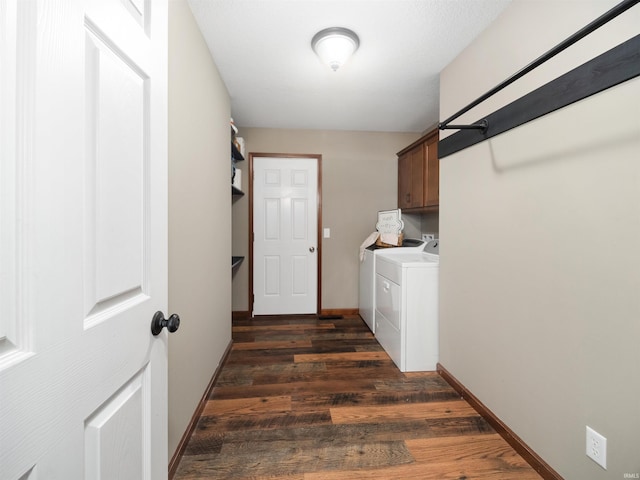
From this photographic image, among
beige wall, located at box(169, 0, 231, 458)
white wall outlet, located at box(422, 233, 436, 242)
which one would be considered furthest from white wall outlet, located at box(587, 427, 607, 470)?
white wall outlet, located at box(422, 233, 436, 242)

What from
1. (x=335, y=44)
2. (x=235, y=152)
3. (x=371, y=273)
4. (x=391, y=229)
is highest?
(x=335, y=44)

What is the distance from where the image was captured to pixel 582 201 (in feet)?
3.74

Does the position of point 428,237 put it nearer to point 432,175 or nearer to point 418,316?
point 432,175

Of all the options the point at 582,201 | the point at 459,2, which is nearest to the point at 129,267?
the point at 582,201

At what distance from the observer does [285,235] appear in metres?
3.60

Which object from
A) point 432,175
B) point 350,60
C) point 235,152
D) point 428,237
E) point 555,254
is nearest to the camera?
point 555,254

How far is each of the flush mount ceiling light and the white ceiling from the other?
1.3 inches

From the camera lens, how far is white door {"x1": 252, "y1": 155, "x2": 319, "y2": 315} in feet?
11.7

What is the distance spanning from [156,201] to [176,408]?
3.61 feet

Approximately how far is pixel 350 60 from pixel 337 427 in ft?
7.77

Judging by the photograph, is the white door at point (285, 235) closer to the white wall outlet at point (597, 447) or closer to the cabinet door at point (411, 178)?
the cabinet door at point (411, 178)

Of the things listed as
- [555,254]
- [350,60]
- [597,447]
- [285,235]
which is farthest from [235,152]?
[597,447]

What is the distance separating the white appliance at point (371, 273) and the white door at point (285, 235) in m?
0.61

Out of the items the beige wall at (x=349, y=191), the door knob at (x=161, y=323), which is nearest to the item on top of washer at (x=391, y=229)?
the beige wall at (x=349, y=191)
